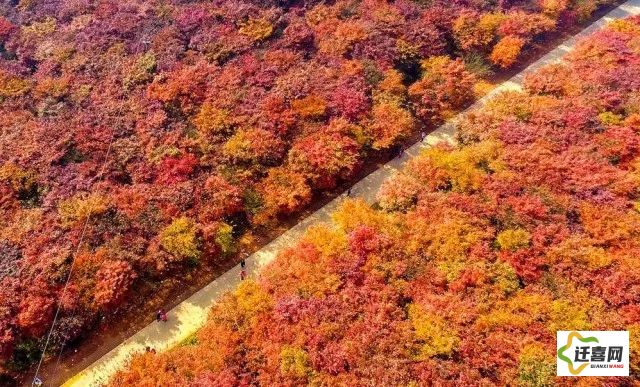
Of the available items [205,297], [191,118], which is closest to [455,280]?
[205,297]

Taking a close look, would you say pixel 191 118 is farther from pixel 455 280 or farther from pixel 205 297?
pixel 455 280

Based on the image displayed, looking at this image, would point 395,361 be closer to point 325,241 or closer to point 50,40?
point 325,241

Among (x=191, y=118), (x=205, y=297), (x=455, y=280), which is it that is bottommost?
(x=455, y=280)

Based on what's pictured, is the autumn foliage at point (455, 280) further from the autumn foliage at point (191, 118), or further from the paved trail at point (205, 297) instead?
the paved trail at point (205, 297)

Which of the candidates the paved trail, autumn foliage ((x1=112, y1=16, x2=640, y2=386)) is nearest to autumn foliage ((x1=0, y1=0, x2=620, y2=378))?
autumn foliage ((x1=112, y1=16, x2=640, y2=386))

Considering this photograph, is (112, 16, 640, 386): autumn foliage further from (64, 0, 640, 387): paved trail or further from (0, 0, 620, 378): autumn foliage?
(64, 0, 640, 387): paved trail
